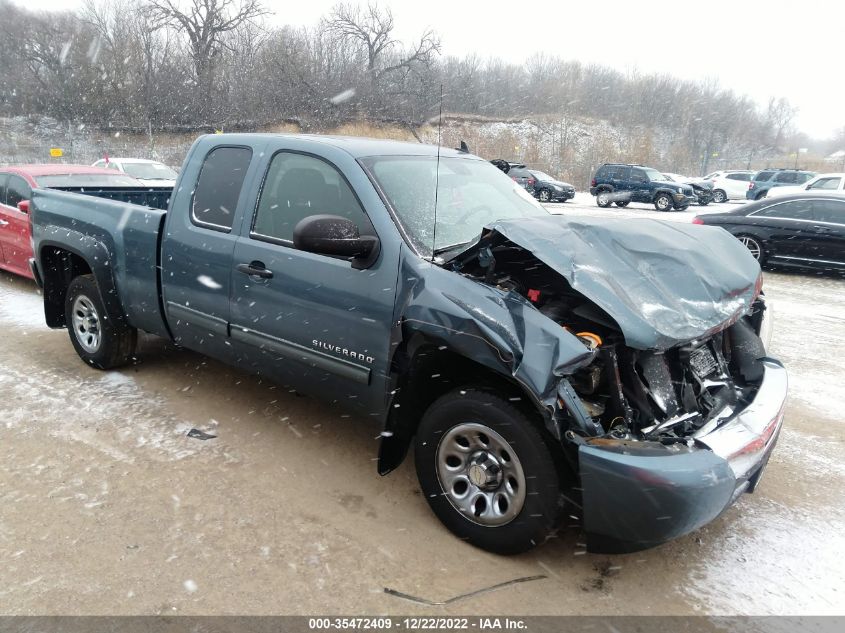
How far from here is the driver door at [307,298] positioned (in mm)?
3068

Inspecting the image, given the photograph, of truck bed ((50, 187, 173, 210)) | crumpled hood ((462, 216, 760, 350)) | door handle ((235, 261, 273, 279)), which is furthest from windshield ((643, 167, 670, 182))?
door handle ((235, 261, 273, 279))

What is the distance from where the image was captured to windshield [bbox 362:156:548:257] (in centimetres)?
321

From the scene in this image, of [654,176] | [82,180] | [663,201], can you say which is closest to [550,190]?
[654,176]

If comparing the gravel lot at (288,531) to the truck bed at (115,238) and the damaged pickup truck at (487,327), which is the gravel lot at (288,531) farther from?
the truck bed at (115,238)

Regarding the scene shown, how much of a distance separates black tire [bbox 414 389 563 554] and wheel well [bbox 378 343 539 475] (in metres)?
0.10

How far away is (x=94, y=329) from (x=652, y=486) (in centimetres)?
466

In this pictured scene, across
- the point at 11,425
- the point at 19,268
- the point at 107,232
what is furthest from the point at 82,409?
the point at 19,268

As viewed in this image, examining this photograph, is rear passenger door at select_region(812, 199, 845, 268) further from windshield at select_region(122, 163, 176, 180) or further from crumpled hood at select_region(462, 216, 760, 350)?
windshield at select_region(122, 163, 176, 180)

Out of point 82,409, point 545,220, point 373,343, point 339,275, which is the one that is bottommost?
point 82,409

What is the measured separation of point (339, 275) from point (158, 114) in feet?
128

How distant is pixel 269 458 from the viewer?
12.0 feet

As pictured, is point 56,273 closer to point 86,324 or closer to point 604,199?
point 86,324

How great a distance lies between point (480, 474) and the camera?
272 centimetres

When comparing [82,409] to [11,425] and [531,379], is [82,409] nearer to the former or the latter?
[11,425]
